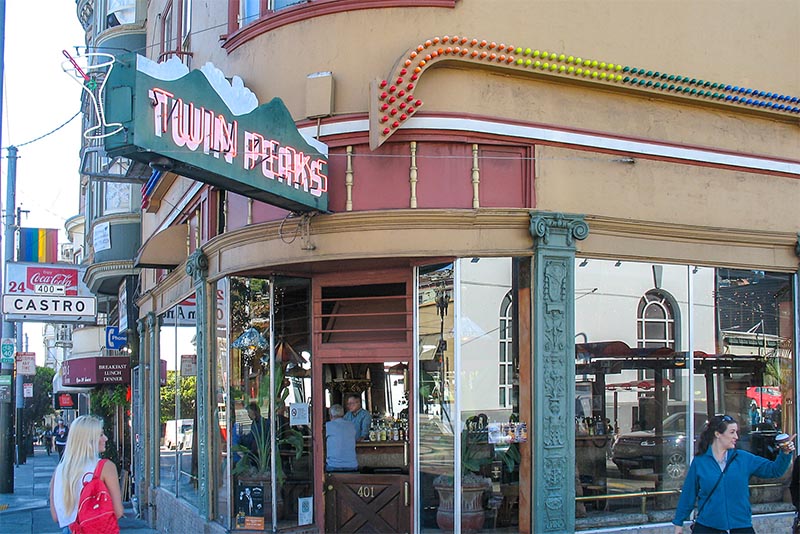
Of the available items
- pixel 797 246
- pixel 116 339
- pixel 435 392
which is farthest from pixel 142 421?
pixel 797 246

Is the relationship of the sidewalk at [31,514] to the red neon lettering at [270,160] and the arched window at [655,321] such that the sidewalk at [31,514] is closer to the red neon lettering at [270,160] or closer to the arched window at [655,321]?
the red neon lettering at [270,160]

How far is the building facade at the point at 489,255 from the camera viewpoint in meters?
9.38

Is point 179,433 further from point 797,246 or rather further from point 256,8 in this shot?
point 797,246

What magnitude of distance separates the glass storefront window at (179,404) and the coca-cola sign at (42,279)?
624 cm

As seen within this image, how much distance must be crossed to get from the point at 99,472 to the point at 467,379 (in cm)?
392

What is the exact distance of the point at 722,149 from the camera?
10781mm

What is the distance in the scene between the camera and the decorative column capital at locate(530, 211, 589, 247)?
9391 millimetres

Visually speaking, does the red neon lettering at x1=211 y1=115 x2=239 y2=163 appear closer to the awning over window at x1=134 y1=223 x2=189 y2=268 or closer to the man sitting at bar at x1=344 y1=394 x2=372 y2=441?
the man sitting at bar at x1=344 y1=394 x2=372 y2=441

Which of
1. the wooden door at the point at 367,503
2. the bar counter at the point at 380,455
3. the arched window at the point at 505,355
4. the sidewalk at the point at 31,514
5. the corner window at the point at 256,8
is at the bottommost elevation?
the sidewalk at the point at 31,514

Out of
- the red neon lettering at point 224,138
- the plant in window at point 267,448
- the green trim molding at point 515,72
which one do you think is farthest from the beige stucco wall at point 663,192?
the plant in window at point 267,448

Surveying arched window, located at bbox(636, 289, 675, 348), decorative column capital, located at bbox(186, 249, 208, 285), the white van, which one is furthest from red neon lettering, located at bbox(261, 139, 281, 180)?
the white van

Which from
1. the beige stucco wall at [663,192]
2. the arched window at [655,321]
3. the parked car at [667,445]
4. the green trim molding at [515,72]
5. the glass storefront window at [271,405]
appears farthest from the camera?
the glass storefront window at [271,405]

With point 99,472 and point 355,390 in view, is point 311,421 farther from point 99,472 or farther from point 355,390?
point 99,472

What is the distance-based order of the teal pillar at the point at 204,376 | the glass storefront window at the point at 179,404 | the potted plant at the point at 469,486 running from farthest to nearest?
the glass storefront window at the point at 179,404 < the teal pillar at the point at 204,376 < the potted plant at the point at 469,486
